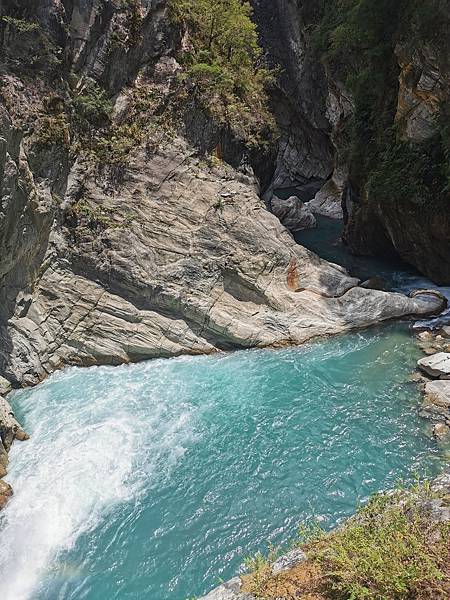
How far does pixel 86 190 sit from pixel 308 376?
8607 mm

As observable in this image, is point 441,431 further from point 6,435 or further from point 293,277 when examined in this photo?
point 6,435

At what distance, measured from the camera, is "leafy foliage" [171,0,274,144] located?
1603 cm

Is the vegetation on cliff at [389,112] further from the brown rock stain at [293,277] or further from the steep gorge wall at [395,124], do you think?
the brown rock stain at [293,277]

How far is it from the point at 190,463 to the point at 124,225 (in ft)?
25.5

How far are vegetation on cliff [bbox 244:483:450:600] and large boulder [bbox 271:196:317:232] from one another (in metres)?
22.3

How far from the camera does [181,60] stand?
52.6ft

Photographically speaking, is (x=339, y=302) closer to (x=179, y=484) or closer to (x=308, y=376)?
(x=308, y=376)

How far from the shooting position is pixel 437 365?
1022cm

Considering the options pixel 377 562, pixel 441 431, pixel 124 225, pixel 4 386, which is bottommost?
pixel 4 386

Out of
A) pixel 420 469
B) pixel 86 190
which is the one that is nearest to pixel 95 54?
pixel 86 190

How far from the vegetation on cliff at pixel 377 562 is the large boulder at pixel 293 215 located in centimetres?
2228

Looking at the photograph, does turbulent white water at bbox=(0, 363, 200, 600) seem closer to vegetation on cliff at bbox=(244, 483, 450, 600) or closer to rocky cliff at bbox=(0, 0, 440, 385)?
rocky cliff at bbox=(0, 0, 440, 385)

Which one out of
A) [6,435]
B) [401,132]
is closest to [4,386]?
[6,435]

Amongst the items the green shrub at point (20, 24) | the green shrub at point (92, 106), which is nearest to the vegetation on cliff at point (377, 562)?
the green shrub at point (92, 106)
